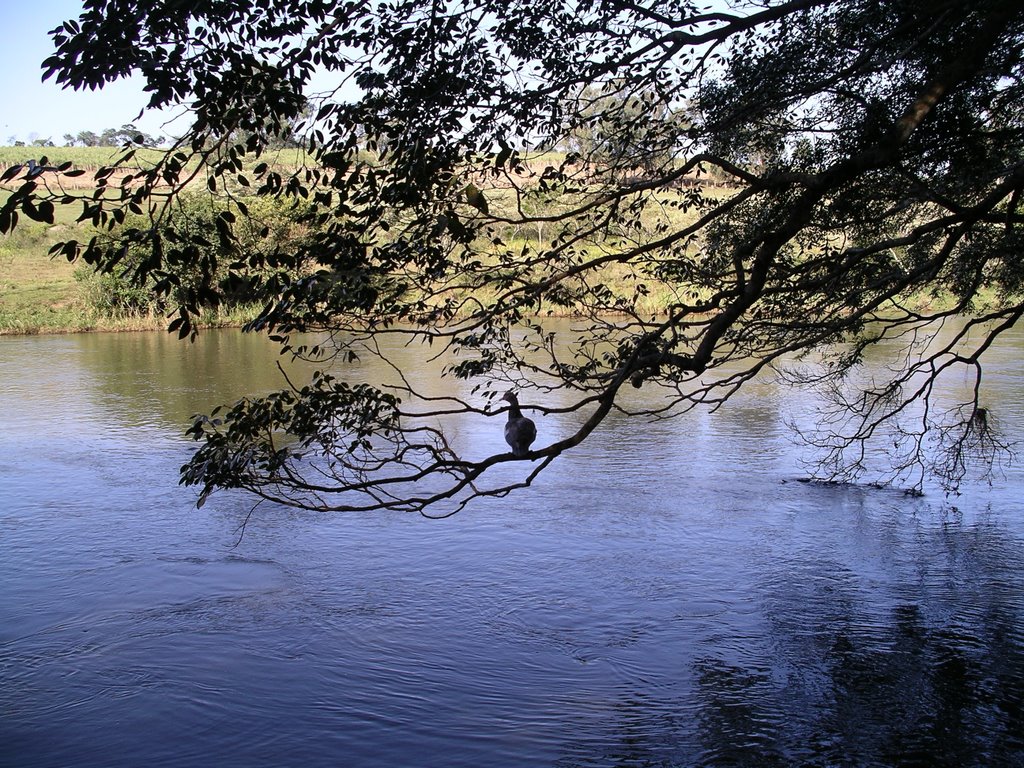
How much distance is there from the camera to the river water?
171 inches

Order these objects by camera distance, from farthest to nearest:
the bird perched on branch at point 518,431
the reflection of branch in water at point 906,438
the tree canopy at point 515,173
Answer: the reflection of branch in water at point 906,438
the bird perched on branch at point 518,431
the tree canopy at point 515,173

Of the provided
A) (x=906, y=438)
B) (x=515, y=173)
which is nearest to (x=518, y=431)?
(x=515, y=173)

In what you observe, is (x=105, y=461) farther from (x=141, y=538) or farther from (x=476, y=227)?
(x=476, y=227)

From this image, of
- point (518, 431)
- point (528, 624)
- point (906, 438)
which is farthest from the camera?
point (906, 438)

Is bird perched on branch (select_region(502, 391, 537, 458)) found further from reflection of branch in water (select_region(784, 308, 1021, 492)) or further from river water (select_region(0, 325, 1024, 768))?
reflection of branch in water (select_region(784, 308, 1021, 492))

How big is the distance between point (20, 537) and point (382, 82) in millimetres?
4878

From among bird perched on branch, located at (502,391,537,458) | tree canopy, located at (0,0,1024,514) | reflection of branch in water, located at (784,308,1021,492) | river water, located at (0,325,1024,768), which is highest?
tree canopy, located at (0,0,1024,514)

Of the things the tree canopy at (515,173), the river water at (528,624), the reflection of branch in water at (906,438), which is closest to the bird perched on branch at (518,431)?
the tree canopy at (515,173)

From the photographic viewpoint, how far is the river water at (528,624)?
4.34 meters

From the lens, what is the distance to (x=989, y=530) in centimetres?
707

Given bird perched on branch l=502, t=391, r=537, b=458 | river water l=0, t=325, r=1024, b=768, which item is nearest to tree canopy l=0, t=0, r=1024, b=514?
bird perched on branch l=502, t=391, r=537, b=458

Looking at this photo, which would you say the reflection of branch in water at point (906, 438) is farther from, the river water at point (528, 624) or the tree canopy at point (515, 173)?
the tree canopy at point (515, 173)

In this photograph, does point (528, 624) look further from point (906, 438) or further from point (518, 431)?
point (906, 438)

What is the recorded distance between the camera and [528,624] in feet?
18.3
